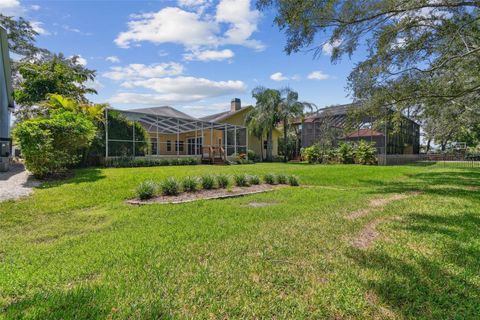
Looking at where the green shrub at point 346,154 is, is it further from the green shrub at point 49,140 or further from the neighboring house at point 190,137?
the green shrub at point 49,140

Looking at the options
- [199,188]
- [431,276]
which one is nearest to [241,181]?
[199,188]

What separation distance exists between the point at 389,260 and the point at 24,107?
25967 mm

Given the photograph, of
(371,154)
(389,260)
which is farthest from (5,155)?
(371,154)

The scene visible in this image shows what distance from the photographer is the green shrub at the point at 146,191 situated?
716 cm

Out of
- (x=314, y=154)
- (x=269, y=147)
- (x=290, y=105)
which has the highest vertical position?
(x=290, y=105)

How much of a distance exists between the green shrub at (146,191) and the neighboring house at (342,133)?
19202 mm

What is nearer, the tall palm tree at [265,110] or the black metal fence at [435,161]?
the black metal fence at [435,161]

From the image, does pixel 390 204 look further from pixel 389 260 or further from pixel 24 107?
pixel 24 107

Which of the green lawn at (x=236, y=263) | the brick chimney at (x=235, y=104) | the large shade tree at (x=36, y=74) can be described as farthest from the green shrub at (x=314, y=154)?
the green lawn at (x=236, y=263)

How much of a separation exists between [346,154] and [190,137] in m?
15.4

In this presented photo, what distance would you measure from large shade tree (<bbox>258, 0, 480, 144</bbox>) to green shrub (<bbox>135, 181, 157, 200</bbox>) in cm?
495

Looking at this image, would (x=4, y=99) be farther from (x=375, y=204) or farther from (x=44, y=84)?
(x=375, y=204)

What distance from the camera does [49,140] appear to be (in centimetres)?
910

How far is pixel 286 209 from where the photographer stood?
6.20 m
